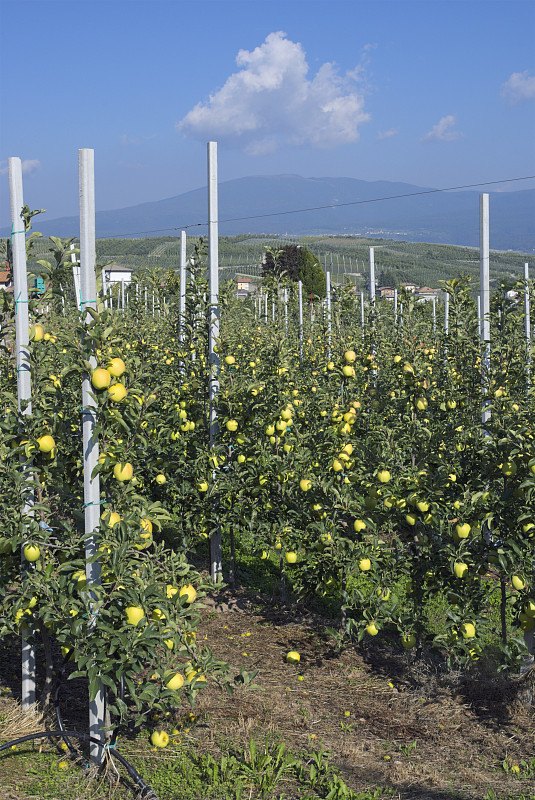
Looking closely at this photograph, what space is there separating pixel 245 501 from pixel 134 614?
2.48 metres

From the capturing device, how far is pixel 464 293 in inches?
282

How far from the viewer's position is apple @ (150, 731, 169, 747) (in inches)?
135

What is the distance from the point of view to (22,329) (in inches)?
146

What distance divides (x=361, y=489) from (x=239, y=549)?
239 centimetres

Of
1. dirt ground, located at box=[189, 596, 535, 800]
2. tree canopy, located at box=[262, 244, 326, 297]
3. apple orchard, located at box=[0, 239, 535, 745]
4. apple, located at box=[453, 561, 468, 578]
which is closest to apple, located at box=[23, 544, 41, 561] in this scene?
apple orchard, located at box=[0, 239, 535, 745]

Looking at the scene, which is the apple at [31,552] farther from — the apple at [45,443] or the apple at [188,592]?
the apple at [188,592]

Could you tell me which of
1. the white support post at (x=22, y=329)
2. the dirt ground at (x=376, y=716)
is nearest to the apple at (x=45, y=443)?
the white support post at (x=22, y=329)

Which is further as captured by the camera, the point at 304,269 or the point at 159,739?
the point at 304,269

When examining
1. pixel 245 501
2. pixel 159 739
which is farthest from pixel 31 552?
pixel 245 501

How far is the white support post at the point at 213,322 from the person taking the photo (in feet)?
Result: 18.8

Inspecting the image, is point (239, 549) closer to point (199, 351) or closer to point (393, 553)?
point (199, 351)

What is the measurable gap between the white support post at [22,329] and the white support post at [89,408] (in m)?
0.63

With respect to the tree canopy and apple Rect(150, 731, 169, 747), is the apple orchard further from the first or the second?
the tree canopy

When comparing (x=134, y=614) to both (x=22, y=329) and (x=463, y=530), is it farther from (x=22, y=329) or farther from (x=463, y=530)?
(x=463, y=530)
